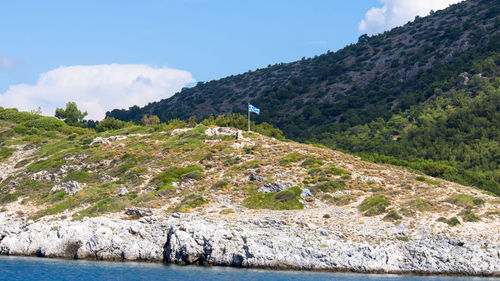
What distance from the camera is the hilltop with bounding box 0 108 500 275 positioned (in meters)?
45.6

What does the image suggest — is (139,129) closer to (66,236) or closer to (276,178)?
(276,178)

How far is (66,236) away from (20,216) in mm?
12854

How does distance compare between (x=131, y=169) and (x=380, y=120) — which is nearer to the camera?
(x=131, y=169)

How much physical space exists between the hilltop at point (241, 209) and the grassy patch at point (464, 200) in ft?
0.58

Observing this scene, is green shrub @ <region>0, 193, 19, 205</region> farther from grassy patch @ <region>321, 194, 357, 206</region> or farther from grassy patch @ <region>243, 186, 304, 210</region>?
grassy patch @ <region>321, 194, 357, 206</region>

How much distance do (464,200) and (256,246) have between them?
23198mm

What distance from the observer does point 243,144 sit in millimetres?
74812

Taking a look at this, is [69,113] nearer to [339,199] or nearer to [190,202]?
[190,202]

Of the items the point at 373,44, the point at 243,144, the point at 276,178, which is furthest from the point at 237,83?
the point at 276,178

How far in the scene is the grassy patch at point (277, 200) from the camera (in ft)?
182

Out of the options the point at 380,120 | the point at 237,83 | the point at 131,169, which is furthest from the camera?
the point at 237,83

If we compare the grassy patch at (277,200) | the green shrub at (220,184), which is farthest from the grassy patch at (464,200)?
the green shrub at (220,184)

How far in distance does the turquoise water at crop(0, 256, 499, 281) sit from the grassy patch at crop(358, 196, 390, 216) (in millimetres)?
10682

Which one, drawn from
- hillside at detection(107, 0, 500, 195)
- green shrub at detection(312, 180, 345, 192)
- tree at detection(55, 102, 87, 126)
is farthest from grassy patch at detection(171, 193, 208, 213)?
tree at detection(55, 102, 87, 126)
